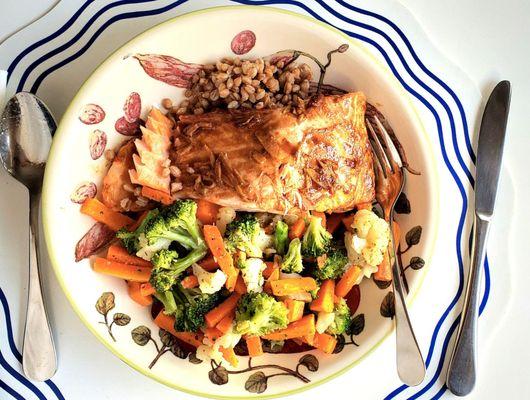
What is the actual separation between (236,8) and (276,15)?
8.2 inches

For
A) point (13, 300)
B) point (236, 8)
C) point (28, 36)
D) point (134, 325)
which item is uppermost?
point (236, 8)

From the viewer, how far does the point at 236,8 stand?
278cm

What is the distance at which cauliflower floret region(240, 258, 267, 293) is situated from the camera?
9.35 ft

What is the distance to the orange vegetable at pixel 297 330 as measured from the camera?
9.72 ft

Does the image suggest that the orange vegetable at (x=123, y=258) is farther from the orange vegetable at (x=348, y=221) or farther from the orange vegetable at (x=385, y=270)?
the orange vegetable at (x=385, y=270)

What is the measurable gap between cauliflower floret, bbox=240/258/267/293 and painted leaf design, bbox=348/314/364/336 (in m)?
0.60

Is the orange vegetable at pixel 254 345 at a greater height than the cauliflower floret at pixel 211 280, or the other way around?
the cauliflower floret at pixel 211 280

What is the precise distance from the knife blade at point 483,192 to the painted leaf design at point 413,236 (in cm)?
53

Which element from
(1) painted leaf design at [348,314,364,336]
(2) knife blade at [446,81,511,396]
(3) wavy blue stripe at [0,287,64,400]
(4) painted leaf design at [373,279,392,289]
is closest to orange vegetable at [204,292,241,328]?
(1) painted leaf design at [348,314,364,336]

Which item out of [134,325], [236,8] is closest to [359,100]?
[236,8]

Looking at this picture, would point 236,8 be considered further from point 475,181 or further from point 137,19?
point 475,181

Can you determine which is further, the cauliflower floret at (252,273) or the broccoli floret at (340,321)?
the broccoli floret at (340,321)

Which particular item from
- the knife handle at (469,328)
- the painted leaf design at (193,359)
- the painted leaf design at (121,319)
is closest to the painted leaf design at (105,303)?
the painted leaf design at (121,319)

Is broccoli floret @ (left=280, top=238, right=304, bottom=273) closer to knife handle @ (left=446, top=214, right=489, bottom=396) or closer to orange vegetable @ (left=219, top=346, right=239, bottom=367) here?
orange vegetable @ (left=219, top=346, right=239, bottom=367)
